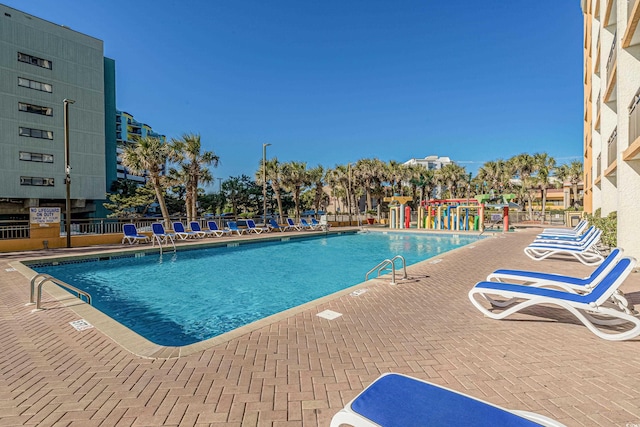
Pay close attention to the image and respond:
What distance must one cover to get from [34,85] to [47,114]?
2432 mm

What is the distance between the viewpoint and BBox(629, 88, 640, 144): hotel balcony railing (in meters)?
7.62

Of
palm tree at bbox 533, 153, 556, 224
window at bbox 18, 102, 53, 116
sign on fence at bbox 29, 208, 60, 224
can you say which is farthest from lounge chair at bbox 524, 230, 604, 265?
window at bbox 18, 102, 53, 116

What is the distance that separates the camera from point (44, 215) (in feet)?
43.4

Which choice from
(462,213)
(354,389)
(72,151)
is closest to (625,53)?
(354,389)

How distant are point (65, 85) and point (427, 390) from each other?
127 ft

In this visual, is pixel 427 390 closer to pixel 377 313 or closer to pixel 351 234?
pixel 377 313

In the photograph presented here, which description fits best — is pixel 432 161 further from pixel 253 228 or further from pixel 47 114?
pixel 47 114

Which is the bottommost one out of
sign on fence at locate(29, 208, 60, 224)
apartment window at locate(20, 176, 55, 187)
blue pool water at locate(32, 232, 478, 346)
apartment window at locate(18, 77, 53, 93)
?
blue pool water at locate(32, 232, 478, 346)

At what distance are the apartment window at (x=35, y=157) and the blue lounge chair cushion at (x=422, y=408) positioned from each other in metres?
36.3

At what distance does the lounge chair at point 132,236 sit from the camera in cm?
1493

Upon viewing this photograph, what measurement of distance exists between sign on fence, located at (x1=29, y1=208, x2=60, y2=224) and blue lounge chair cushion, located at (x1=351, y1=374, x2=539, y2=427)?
1584 cm

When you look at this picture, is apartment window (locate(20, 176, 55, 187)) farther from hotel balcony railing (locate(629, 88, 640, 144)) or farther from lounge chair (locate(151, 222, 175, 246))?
hotel balcony railing (locate(629, 88, 640, 144))

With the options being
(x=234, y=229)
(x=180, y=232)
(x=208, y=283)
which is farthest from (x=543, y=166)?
(x=208, y=283)

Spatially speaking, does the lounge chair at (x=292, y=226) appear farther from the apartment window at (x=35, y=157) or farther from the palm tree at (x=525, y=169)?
the palm tree at (x=525, y=169)
